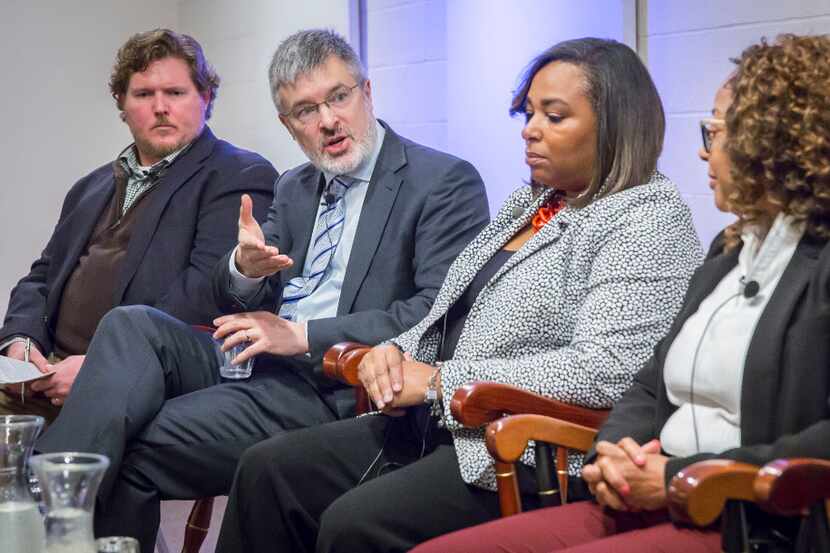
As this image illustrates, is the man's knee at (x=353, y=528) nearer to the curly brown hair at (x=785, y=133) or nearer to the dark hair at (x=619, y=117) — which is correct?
the dark hair at (x=619, y=117)

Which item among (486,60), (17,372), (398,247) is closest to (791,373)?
(398,247)

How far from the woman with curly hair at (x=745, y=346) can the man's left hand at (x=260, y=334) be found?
824mm

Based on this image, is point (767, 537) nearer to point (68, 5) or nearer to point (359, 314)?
point (359, 314)

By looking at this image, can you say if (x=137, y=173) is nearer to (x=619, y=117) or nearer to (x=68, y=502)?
(x=619, y=117)

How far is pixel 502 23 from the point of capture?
10.3 ft

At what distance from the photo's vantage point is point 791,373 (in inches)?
66.5

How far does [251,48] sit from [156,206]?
5.22 feet

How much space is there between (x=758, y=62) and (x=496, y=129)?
56.4 inches

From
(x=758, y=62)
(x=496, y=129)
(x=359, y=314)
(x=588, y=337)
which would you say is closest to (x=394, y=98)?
(x=496, y=129)

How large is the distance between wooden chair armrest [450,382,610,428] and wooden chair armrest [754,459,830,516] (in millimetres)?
622

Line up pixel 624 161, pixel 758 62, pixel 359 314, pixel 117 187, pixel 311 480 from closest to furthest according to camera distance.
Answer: pixel 758 62, pixel 624 161, pixel 311 480, pixel 359 314, pixel 117 187

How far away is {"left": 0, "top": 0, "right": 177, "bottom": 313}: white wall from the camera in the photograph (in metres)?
4.92

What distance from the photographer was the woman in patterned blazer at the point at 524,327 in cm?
214

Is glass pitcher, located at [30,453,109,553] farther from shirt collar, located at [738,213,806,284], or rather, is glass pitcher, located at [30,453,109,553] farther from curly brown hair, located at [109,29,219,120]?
curly brown hair, located at [109,29,219,120]
